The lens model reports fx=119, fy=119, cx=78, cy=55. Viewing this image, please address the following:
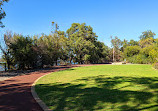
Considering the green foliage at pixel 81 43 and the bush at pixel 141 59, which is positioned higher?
the green foliage at pixel 81 43

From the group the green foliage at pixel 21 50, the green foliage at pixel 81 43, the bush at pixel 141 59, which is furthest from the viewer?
the green foliage at pixel 81 43

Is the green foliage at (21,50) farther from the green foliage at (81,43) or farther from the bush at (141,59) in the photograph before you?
the bush at (141,59)

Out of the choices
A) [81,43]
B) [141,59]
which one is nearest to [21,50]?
[81,43]

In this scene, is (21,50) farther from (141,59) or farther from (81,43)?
(141,59)

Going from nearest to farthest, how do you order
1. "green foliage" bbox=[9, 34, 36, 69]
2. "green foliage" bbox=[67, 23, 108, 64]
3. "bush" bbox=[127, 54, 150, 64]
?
"green foliage" bbox=[9, 34, 36, 69] → "bush" bbox=[127, 54, 150, 64] → "green foliage" bbox=[67, 23, 108, 64]

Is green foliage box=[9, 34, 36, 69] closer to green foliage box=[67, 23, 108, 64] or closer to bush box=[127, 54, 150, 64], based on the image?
green foliage box=[67, 23, 108, 64]

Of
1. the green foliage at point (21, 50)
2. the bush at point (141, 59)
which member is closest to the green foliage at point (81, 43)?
the bush at point (141, 59)

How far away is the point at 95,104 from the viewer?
13.0ft

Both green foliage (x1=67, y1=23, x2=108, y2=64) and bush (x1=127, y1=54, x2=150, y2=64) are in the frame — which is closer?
bush (x1=127, y1=54, x2=150, y2=64)

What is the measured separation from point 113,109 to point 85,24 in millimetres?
28922

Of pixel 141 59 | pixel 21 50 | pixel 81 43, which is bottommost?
pixel 141 59

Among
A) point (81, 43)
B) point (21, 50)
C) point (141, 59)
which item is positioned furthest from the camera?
point (81, 43)

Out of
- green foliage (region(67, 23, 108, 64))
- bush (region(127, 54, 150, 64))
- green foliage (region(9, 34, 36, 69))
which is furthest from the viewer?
green foliage (region(67, 23, 108, 64))

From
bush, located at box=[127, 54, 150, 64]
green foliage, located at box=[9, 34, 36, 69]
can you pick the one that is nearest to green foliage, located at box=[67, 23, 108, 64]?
bush, located at box=[127, 54, 150, 64]
